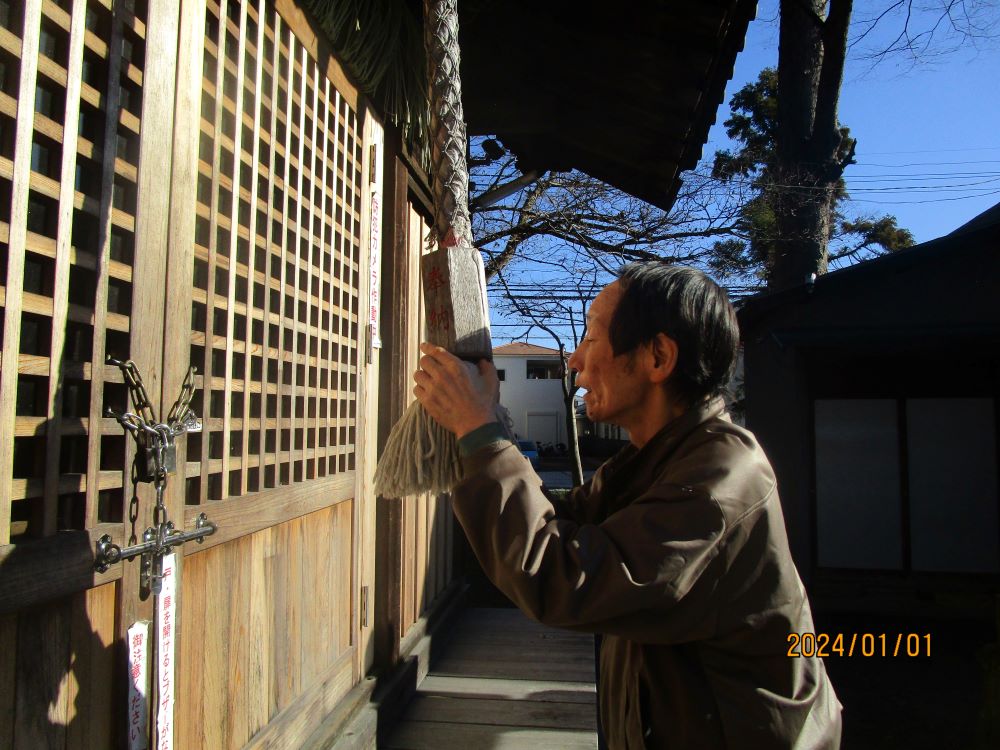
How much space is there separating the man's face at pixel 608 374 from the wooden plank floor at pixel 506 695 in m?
2.23

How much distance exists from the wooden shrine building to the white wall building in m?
35.8

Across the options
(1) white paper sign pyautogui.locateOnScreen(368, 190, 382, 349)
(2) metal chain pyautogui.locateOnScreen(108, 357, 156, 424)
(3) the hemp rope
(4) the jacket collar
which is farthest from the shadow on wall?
(1) white paper sign pyautogui.locateOnScreen(368, 190, 382, 349)

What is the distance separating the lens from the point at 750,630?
1.18 meters

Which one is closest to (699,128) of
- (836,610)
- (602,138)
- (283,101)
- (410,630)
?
(602,138)

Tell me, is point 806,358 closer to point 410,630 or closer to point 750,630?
point 410,630

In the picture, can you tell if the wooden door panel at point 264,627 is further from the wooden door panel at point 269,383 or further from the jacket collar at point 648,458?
the jacket collar at point 648,458

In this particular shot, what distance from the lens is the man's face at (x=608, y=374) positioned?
4.49ft

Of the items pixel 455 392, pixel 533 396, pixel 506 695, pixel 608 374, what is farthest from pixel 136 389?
pixel 533 396

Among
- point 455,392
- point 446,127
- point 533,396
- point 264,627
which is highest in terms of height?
point 533,396

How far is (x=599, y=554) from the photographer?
3.58 feet

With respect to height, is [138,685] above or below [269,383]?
below

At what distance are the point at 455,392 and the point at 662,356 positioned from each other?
0.41m
